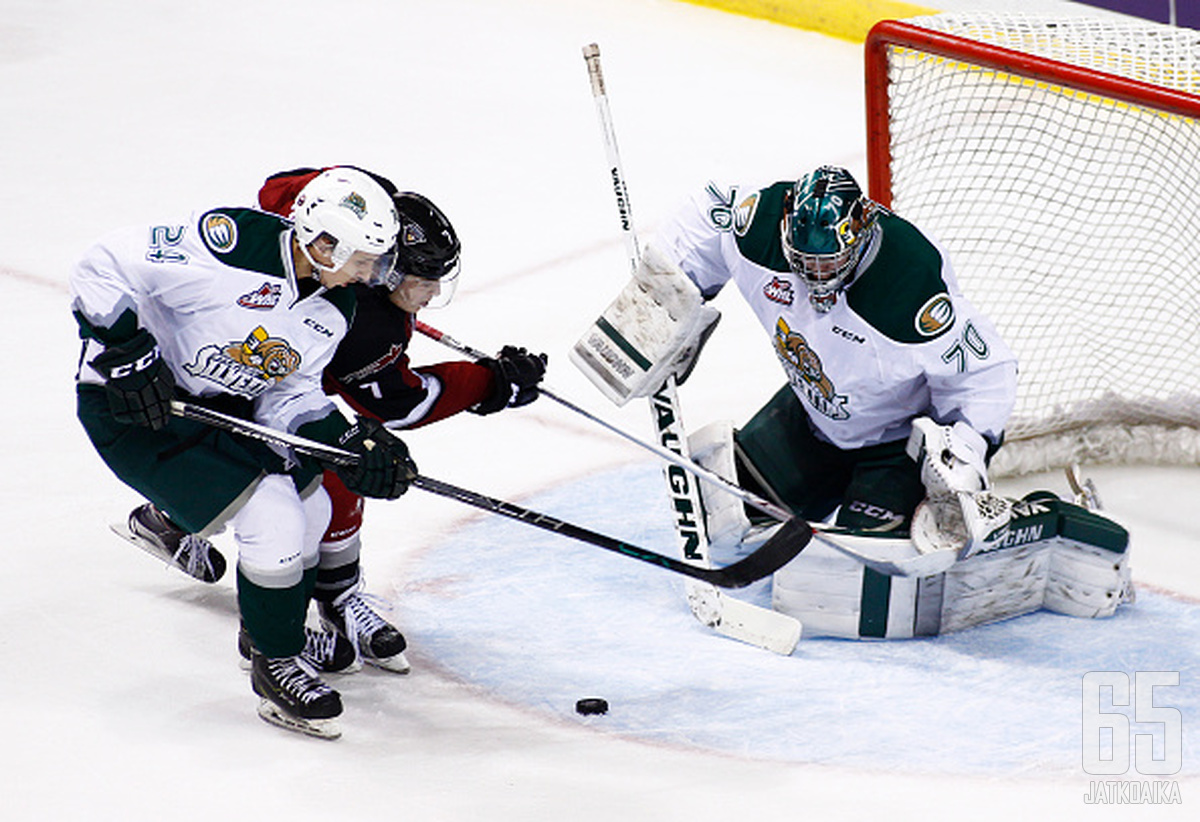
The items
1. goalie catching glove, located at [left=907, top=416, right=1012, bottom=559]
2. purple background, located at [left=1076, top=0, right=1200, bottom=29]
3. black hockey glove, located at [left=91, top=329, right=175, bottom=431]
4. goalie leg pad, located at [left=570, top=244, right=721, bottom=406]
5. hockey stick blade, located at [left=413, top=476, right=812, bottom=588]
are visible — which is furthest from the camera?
purple background, located at [left=1076, top=0, right=1200, bottom=29]

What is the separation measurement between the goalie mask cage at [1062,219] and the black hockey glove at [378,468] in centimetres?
160

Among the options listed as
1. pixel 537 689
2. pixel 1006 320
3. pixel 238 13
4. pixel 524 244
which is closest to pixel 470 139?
pixel 524 244

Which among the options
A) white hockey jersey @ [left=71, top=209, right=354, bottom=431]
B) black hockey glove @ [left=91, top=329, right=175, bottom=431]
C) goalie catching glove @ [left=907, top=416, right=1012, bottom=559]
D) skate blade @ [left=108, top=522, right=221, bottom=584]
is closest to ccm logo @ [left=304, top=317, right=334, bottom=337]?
white hockey jersey @ [left=71, top=209, right=354, bottom=431]

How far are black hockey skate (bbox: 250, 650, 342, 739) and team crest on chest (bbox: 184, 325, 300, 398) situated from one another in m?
0.47

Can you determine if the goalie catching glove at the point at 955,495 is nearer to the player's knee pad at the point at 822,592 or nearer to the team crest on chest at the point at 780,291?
the player's knee pad at the point at 822,592

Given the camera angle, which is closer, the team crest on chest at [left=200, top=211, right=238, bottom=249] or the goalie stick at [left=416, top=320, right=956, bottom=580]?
the team crest on chest at [left=200, top=211, right=238, bottom=249]

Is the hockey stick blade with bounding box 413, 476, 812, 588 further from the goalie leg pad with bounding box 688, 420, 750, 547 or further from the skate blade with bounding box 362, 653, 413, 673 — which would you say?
the skate blade with bounding box 362, 653, 413, 673

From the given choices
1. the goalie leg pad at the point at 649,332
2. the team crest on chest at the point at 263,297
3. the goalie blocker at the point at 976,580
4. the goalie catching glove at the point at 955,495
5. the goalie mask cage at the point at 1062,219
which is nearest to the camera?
the team crest on chest at the point at 263,297

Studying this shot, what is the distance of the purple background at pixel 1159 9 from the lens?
20.8 feet

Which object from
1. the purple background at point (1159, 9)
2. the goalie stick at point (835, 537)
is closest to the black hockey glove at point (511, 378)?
the goalie stick at point (835, 537)

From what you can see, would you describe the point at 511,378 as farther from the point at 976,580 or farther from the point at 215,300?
the point at 976,580

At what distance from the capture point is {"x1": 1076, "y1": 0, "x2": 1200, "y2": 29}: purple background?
6.35 metres

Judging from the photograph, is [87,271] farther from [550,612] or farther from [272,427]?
[550,612]

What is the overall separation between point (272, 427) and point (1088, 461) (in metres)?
2.06
